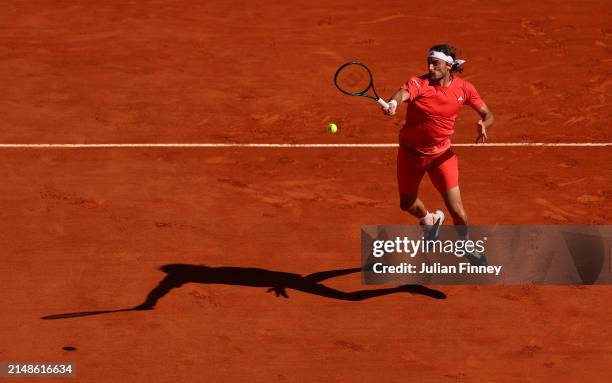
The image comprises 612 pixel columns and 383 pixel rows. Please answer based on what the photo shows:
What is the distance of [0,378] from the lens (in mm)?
11531

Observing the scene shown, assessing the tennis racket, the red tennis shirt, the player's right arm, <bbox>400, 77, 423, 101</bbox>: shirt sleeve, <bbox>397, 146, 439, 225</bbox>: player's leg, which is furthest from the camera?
the tennis racket

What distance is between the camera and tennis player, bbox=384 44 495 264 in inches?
486

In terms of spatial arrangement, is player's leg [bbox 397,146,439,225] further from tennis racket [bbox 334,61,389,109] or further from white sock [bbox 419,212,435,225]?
tennis racket [bbox 334,61,389,109]

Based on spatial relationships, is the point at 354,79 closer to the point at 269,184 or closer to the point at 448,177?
the point at 269,184

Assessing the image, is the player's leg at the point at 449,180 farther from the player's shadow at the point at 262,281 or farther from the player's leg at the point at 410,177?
the player's shadow at the point at 262,281

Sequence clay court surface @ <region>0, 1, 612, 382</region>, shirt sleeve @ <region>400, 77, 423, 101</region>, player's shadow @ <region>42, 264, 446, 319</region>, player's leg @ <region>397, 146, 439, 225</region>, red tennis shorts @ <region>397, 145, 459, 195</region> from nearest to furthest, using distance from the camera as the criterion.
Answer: clay court surface @ <region>0, 1, 612, 382</region> → shirt sleeve @ <region>400, 77, 423, 101</region> → red tennis shorts @ <region>397, 145, 459, 195</region> → player's leg @ <region>397, 146, 439, 225</region> → player's shadow @ <region>42, 264, 446, 319</region>

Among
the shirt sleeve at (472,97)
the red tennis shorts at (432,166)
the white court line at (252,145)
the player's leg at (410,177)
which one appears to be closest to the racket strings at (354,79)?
the white court line at (252,145)

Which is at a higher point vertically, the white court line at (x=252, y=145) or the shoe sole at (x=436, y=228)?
the white court line at (x=252, y=145)

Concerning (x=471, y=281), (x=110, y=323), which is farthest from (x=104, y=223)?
(x=471, y=281)

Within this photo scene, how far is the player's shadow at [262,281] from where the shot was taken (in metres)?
12.9

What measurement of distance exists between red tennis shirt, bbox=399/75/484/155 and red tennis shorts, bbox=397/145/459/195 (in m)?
0.06

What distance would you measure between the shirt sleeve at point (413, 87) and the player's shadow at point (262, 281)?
211 cm

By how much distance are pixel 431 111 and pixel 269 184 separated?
347 cm

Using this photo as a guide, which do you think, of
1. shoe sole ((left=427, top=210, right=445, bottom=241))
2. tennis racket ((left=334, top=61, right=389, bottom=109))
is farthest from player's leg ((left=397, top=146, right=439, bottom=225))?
tennis racket ((left=334, top=61, right=389, bottom=109))
